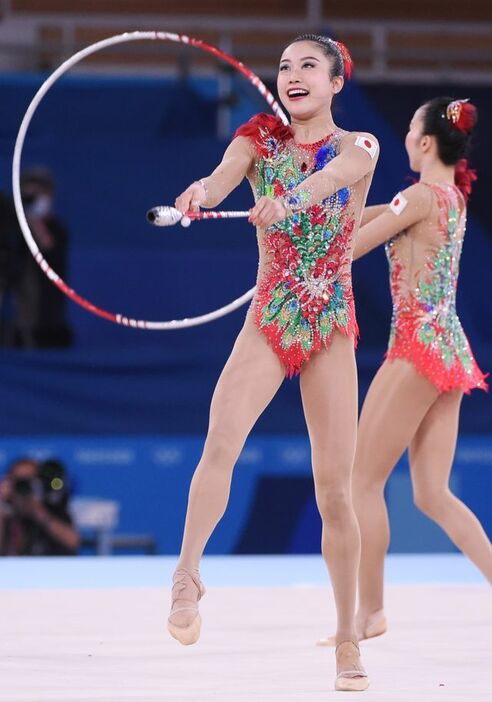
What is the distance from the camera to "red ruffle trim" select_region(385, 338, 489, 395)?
3.86 metres

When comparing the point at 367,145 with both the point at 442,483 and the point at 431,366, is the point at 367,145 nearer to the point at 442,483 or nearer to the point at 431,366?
the point at 431,366

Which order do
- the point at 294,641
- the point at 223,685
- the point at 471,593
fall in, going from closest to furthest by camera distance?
the point at 223,685
the point at 294,641
the point at 471,593

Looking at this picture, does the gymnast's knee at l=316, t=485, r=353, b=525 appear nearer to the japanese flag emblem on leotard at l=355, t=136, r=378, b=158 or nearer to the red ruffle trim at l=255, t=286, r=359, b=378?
the red ruffle trim at l=255, t=286, r=359, b=378

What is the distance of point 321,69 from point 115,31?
250 inches

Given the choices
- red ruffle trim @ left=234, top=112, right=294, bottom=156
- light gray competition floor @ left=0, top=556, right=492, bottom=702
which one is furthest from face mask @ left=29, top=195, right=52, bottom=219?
red ruffle trim @ left=234, top=112, right=294, bottom=156

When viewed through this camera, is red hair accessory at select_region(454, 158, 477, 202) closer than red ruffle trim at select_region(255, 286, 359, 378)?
No

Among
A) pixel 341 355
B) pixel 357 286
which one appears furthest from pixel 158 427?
pixel 341 355

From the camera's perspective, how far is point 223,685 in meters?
2.92

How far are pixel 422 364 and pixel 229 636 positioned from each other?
98 centimetres

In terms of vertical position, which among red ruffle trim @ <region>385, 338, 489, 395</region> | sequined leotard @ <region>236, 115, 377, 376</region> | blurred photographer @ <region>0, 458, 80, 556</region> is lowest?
blurred photographer @ <region>0, 458, 80, 556</region>

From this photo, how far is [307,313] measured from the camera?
312cm

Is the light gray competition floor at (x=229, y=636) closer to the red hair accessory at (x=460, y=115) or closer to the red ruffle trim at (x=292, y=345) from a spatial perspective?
the red ruffle trim at (x=292, y=345)

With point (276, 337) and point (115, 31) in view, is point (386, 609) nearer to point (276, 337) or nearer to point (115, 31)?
point (276, 337)

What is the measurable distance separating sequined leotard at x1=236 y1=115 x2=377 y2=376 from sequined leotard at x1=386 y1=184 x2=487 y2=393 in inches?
29.0
